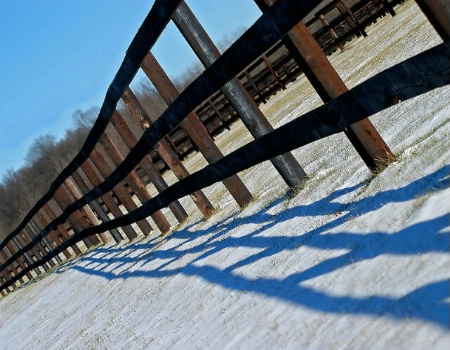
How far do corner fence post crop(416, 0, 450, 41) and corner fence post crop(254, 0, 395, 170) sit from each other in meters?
1.30

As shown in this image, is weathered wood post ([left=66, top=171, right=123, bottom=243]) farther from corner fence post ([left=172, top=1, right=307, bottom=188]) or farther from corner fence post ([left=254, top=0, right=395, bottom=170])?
corner fence post ([left=254, top=0, right=395, bottom=170])

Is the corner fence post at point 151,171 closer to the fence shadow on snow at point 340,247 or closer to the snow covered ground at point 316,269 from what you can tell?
the snow covered ground at point 316,269

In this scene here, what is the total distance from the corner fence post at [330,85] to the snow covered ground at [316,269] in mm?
138

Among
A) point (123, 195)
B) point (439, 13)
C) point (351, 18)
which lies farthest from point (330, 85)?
point (351, 18)

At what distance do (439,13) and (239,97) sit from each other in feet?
10.3

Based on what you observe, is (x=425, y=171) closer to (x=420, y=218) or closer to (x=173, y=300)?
(x=420, y=218)

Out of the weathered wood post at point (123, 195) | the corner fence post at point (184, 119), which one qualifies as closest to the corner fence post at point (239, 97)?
the corner fence post at point (184, 119)

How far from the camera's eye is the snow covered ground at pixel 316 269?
2.69 metres

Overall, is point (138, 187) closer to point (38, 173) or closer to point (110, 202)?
point (110, 202)

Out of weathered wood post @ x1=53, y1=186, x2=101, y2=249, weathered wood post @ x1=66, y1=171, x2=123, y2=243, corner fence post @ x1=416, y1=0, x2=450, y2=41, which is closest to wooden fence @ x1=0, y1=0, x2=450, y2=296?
corner fence post @ x1=416, y1=0, x2=450, y2=41

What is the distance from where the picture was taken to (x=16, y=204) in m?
108

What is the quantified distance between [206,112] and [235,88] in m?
17.4

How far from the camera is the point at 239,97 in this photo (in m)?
6.39

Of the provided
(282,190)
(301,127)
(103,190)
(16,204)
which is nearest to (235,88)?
(282,190)
